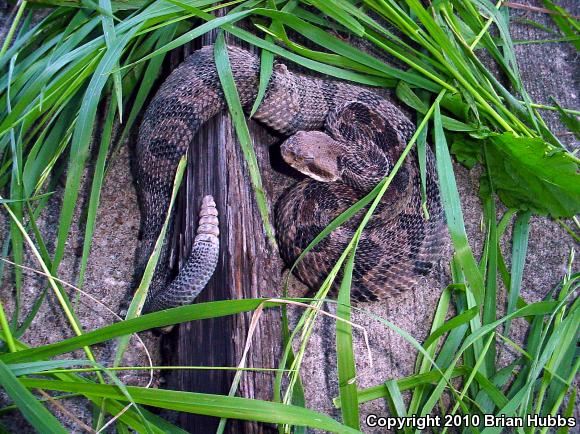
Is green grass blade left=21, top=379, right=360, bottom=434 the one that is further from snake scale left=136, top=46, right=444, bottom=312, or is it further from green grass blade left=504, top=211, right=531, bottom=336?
green grass blade left=504, top=211, right=531, bottom=336

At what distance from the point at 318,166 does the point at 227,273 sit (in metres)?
0.69

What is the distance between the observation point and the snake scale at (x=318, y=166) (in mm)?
2490

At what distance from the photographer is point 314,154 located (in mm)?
2615

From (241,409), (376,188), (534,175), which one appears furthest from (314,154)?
(241,409)

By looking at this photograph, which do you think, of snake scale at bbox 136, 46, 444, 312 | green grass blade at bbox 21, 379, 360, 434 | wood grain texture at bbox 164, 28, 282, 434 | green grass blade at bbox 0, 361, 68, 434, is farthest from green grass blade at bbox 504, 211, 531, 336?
green grass blade at bbox 0, 361, 68, 434

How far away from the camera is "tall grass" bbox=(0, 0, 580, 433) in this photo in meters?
1.97

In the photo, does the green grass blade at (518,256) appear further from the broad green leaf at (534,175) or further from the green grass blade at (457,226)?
the green grass blade at (457,226)

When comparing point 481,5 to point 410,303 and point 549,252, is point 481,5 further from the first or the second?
point 410,303

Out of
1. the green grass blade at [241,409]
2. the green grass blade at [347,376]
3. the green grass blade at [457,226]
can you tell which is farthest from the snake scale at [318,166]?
the green grass blade at [241,409]

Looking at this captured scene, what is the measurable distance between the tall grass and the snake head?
21cm

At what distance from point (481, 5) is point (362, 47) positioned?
555 millimetres

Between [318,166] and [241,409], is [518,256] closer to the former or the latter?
[318,166]

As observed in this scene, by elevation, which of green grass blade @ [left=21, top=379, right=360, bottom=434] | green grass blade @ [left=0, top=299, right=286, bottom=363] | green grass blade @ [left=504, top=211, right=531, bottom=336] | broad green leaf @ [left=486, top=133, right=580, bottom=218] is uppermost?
broad green leaf @ [left=486, top=133, right=580, bottom=218]

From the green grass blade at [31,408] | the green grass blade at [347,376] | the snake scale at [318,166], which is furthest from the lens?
the snake scale at [318,166]
